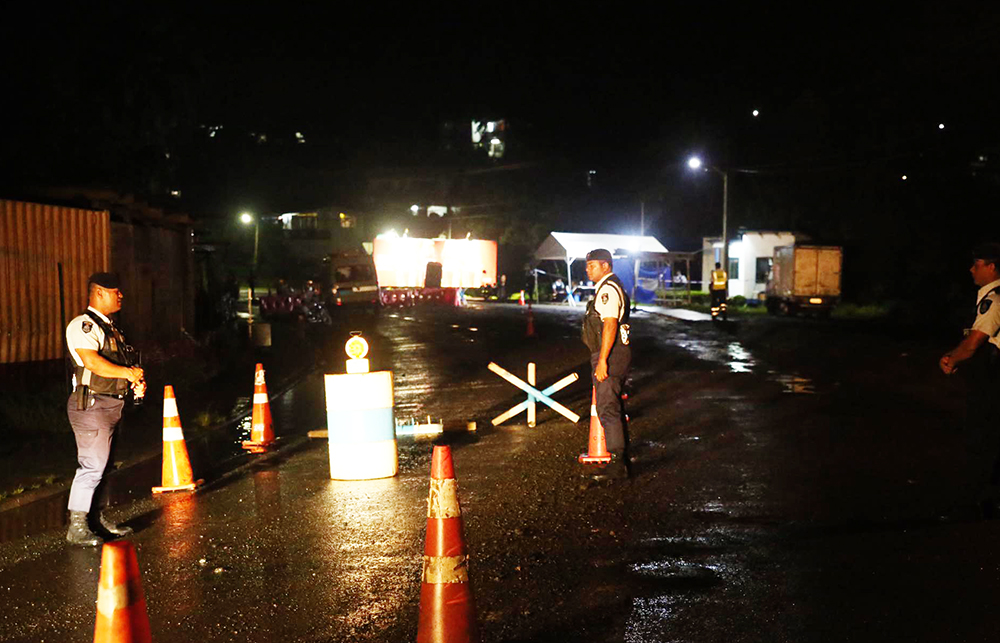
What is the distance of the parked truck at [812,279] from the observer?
37.2 metres

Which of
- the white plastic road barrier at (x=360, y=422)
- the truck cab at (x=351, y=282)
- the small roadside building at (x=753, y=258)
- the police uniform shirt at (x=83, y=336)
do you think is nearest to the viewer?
the police uniform shirt at (x=83, y=336)

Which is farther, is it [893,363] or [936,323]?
[936,323]

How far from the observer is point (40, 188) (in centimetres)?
1395

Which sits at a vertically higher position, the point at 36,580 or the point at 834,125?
the point at 834,125

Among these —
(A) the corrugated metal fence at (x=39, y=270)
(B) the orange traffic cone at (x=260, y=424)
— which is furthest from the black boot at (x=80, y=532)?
(A) the corrugated metal fence at (x=39, y=270)

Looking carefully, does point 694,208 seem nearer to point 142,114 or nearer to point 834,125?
point 834,125

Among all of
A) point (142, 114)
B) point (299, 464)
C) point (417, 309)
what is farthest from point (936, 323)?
point (299, 464)

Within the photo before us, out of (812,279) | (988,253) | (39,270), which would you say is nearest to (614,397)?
(988,253)

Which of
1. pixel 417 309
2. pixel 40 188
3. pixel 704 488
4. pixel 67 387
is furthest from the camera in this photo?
pixel 417 309

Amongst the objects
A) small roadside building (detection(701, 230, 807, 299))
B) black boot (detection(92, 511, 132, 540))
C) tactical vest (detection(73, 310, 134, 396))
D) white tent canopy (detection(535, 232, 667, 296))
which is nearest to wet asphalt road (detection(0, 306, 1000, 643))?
black boot (detection(92, 511, 132, 540))

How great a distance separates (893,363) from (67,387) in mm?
14838

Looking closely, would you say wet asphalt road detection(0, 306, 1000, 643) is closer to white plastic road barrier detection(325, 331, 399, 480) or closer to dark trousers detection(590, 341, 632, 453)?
white plastic road barrier detection(325, 331, 399, 480)

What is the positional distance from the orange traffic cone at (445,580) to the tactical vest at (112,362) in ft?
11.4

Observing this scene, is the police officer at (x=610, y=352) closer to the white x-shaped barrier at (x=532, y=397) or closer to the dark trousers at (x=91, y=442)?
the white x-shaped barrier at (x=532, y=397)
